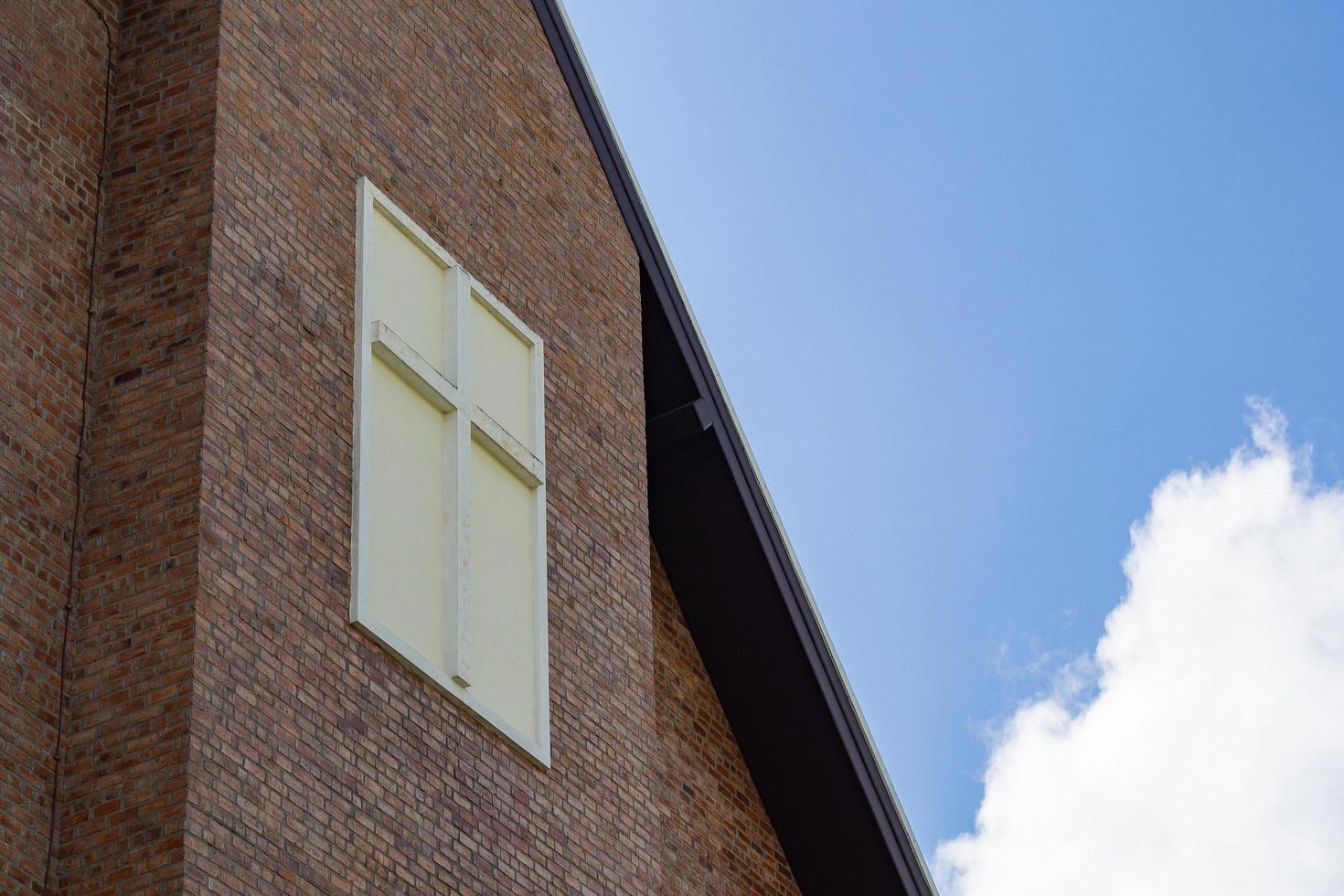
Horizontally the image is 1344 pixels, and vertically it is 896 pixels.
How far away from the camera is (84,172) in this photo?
36.7 feet

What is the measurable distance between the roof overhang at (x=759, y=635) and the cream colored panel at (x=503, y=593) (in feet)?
10.4

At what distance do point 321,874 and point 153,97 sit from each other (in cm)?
431

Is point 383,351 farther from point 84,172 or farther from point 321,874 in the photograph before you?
point 321,874

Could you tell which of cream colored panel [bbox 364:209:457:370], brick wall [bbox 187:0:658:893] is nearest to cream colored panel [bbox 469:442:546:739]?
brick wall [bbox 187:0:658:893]

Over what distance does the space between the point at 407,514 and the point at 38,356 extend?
210 centimetres

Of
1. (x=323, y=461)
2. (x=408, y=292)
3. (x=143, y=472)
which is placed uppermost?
(x=408, y=292)

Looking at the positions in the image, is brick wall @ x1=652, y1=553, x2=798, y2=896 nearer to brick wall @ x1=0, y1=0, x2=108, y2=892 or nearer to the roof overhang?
the roof overhang

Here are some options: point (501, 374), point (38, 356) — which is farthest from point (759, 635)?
point (38, 356)

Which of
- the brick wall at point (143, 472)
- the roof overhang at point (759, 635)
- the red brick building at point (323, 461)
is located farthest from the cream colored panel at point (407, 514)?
the roof overhang at point (759, 635)

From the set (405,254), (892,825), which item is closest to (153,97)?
(405,254)

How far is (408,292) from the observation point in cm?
1211

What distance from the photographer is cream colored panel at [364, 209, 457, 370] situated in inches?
466

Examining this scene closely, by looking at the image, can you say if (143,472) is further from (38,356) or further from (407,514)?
(407,514)

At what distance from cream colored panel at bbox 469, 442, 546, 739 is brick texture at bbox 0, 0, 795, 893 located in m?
0.25
